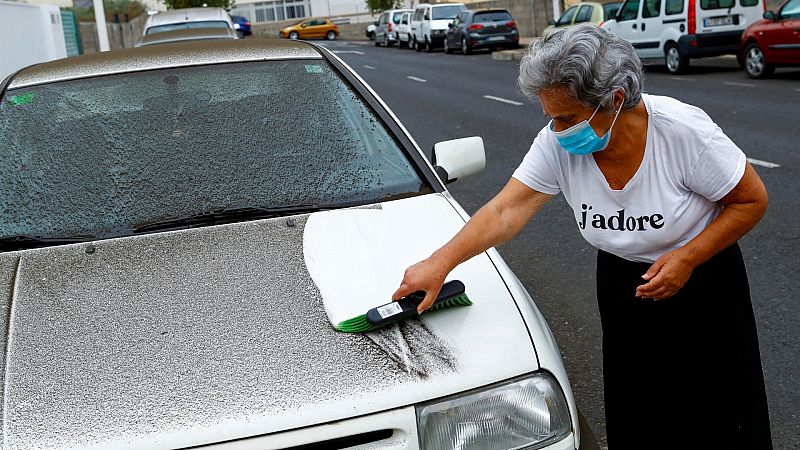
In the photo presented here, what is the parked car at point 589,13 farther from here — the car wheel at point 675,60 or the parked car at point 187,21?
the parked car at point 187,21

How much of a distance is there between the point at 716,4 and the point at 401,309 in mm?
18200

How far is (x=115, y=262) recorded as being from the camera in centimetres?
305

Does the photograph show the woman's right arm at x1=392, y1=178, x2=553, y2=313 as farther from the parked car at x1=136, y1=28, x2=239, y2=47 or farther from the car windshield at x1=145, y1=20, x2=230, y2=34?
the car windshield at x1=145, y1=20, x2=230, y2=34

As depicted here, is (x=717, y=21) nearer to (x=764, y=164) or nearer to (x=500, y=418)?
(x=764, y=164)

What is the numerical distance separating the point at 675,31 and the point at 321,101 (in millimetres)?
16721

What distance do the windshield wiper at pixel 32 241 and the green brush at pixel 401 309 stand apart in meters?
1.12

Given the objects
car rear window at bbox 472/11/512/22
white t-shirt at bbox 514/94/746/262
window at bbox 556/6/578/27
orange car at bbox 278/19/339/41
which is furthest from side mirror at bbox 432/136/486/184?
orange car at bbox 278/19/339/41

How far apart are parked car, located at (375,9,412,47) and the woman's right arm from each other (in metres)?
43.1

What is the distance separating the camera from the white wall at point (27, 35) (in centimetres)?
1800

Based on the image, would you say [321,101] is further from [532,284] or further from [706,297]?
[532,284]

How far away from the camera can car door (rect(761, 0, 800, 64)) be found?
51.1ft

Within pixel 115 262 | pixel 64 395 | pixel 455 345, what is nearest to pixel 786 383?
pixel 455 345

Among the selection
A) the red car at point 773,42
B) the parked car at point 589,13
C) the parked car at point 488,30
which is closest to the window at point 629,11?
the parked car at point 589,13

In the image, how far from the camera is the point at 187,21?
54.3 feet
